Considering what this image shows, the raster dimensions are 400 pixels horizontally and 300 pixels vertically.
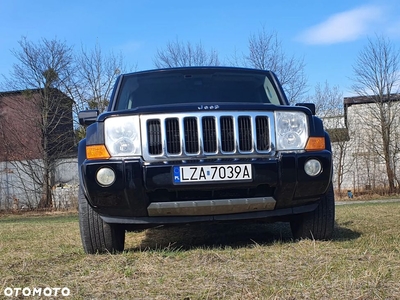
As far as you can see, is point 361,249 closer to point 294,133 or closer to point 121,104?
point 294,133

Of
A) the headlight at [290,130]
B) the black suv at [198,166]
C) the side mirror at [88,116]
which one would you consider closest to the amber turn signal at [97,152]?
the black suv at [198,166]

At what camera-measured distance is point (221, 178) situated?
3.06m

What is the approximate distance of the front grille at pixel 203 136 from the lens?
3111mm

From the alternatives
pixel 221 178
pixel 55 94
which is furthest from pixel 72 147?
pixel 221 178

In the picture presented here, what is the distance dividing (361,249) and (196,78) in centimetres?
236

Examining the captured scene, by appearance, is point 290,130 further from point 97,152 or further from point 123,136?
point 97,152

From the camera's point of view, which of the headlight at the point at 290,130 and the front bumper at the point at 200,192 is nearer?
the front bumper at the point at 200,192

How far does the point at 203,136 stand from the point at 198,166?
24 centimetres

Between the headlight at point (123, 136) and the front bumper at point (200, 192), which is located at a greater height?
the headlight at point (123, 136)

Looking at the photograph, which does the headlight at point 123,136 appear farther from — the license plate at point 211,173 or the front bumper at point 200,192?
the license plate at point 211,173

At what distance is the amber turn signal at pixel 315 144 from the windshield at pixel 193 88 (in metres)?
1.12

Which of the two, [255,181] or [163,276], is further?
[255,181]

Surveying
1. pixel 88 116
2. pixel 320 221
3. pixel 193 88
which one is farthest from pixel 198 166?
pixel 88 116

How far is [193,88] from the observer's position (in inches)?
169
